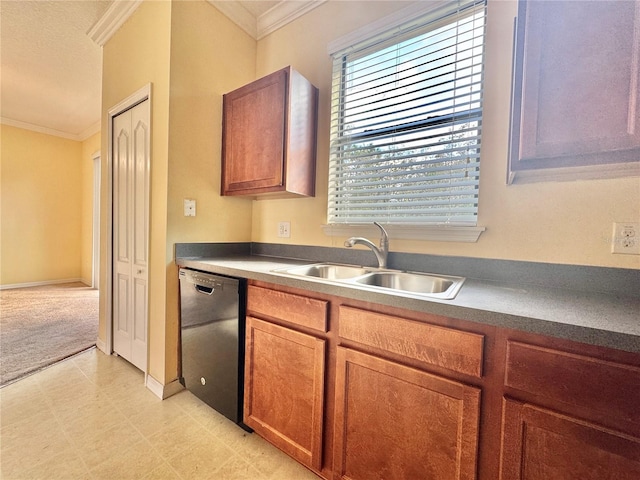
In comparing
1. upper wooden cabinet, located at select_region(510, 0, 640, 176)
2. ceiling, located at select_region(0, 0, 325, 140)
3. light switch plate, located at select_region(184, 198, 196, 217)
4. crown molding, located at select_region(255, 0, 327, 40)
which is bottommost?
light switch plate, located at select_region(184, 198, 196, 217)

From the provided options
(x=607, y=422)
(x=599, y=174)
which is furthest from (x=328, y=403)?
(x=599, y=174)

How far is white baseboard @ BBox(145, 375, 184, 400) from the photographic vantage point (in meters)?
1.76

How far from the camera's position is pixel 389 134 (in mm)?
1619

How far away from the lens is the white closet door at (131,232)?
192 cm

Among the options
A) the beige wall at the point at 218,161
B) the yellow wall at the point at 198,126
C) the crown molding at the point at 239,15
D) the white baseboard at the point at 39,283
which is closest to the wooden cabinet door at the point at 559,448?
the beige wall at the point at 218,161

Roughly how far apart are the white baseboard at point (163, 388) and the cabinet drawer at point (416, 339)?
1.42m

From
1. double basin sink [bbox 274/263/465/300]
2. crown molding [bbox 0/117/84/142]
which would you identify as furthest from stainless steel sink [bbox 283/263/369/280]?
crown molding [bbox 0/117/84/142]

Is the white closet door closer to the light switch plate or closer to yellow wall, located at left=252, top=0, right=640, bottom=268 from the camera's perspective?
the light switch plate

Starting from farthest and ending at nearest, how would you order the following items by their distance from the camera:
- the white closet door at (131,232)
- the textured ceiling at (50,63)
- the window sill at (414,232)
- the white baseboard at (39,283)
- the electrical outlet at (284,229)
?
the white baseboard at (39,283) < the textured ceiling at (50,63) < the electrical outlet at (284,229) < the white closet door at (131,232) < the window sill at (414,232)

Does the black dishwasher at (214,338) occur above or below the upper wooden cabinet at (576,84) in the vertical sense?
below

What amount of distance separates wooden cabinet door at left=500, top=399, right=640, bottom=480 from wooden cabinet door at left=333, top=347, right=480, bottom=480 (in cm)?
9

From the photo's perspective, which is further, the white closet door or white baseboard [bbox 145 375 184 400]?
the white closet door

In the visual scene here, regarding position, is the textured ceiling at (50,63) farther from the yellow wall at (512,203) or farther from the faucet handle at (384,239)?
the faucet handle at (384,239)

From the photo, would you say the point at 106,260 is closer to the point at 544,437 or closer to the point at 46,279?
the point at 544,437
